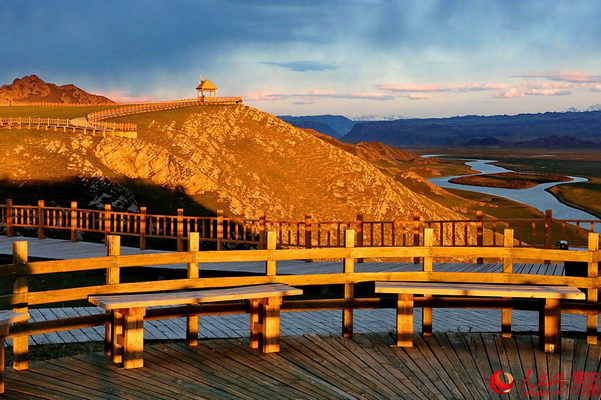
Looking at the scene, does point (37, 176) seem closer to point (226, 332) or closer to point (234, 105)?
point (226, 332)

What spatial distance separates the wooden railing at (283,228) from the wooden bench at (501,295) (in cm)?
226

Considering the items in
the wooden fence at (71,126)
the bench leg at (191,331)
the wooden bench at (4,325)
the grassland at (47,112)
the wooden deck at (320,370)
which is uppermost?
the grassland at (47,112)

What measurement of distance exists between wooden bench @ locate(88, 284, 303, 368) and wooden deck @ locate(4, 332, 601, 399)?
0.66ft

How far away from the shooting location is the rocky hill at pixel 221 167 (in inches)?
2293

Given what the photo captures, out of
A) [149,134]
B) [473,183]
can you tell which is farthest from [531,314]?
[473,183]

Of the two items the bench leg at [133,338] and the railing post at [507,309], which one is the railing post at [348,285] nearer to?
the railing post at [507,309]

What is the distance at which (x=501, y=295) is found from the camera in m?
10.5

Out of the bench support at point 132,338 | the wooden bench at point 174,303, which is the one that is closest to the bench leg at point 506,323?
the wooden bench at point 174,303

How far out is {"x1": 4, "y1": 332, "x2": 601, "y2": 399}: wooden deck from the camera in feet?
28.6

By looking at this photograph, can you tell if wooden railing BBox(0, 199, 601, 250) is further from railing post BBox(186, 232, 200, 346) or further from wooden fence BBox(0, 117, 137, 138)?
wooden fence BBox(0, 117, 137, 138)

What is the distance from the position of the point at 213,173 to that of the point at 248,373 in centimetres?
6645

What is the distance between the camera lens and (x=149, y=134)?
88062 mm

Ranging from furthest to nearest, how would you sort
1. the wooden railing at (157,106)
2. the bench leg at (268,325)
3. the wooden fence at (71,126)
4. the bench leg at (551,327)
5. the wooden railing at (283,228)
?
1. the wooden railing at (157,106)
2. the wooden fence at (71,126)
3. the wooden railing at (283,228)
4. the bench leg at (551,327)
5. the bench leg at (268,325)

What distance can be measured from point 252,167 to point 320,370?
82.8 metres
